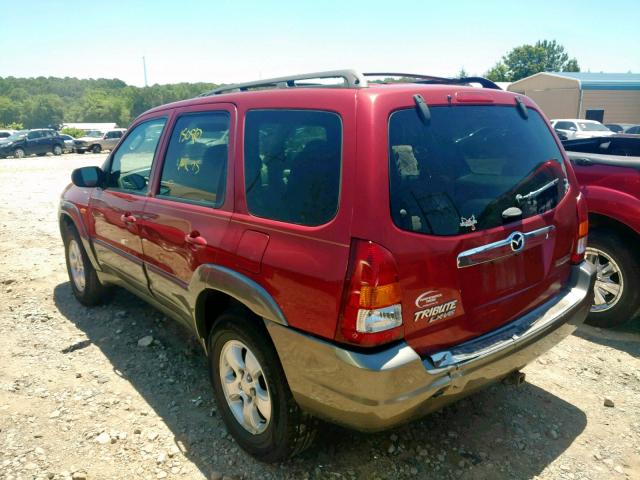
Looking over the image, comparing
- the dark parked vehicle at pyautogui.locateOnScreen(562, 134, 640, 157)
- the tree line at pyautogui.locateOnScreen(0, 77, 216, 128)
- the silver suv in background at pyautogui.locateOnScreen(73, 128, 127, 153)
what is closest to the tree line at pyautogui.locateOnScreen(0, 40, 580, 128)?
the tree line at pyautogui.locateOnScreen(0, 77, 216, 128)

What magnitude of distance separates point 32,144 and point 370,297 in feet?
109

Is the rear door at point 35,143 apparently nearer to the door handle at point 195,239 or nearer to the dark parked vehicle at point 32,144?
the dark parked vehicle at point 32,144

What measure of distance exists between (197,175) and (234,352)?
1.06 meters

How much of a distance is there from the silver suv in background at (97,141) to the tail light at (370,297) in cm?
3392

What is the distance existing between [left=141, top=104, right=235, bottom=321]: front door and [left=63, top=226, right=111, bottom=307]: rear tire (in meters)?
1.47

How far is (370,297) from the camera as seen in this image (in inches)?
73.9

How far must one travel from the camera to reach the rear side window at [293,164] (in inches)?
81.7

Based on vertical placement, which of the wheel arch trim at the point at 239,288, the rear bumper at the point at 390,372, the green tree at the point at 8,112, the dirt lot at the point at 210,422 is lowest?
the dirt lot at the point at 210,422

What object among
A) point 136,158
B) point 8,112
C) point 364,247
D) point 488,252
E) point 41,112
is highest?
point 8,112

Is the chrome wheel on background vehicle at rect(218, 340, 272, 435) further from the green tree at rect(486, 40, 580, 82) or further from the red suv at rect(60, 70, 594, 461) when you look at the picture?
the green tree at rect(486, 40, 580, 82)

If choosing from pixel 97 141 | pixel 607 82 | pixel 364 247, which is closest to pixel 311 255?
pixel 364 247

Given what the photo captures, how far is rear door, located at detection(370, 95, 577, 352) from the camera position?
1.97 metres

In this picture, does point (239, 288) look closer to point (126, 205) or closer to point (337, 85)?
point (337, 85)

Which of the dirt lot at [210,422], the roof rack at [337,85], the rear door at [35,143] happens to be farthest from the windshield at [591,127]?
the rear door at [35,143]
